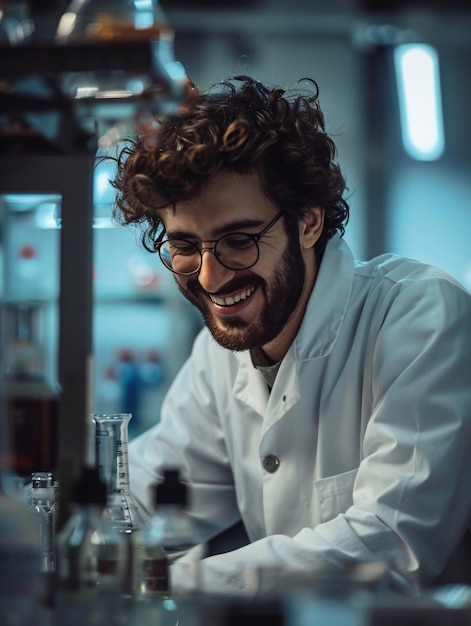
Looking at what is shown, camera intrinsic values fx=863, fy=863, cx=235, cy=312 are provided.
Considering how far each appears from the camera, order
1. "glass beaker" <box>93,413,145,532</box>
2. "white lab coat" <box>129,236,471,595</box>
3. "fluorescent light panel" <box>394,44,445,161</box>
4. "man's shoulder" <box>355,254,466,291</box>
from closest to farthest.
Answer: "glass beaker" <box>93,413,145,532</box>
"white lab coat" <box>129,236,471,595</box>
"man's shoulder" <box>355,254,466,291</box>
"fluorescent light panel" <box>394,44,445,161</box>

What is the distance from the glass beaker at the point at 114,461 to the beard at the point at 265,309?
0.47m

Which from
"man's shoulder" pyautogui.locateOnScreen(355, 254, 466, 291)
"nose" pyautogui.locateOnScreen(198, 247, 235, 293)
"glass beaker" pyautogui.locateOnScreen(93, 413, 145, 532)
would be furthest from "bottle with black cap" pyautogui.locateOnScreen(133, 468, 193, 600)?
"man's shoulder" pyautogui.locateOnScreen(355, 254, 466, 291)

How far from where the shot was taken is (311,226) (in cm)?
174

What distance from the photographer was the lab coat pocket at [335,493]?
1.56 metres

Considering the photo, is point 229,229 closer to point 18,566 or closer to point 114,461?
point 114,461

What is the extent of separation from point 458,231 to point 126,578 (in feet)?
11.2

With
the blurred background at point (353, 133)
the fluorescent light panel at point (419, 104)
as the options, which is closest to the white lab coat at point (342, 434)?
the blurred background at point (353, 133)

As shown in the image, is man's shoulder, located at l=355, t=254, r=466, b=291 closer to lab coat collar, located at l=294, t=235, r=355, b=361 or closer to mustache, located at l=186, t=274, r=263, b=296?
lab coat collar, located at l=294, t=235, r=355, b=361

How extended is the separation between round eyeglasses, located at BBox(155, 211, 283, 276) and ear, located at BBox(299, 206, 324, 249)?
0.12 metres

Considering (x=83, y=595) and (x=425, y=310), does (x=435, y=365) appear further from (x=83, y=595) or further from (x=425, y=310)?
(x=83, y=595)

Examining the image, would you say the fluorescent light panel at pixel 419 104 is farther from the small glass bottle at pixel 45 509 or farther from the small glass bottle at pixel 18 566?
the small glass bottle at pixel 18 566

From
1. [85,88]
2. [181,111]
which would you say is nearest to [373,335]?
[181,111]

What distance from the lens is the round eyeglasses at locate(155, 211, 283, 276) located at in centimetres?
153

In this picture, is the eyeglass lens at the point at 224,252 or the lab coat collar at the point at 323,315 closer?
the eyeglass lens at the point at 224,252
